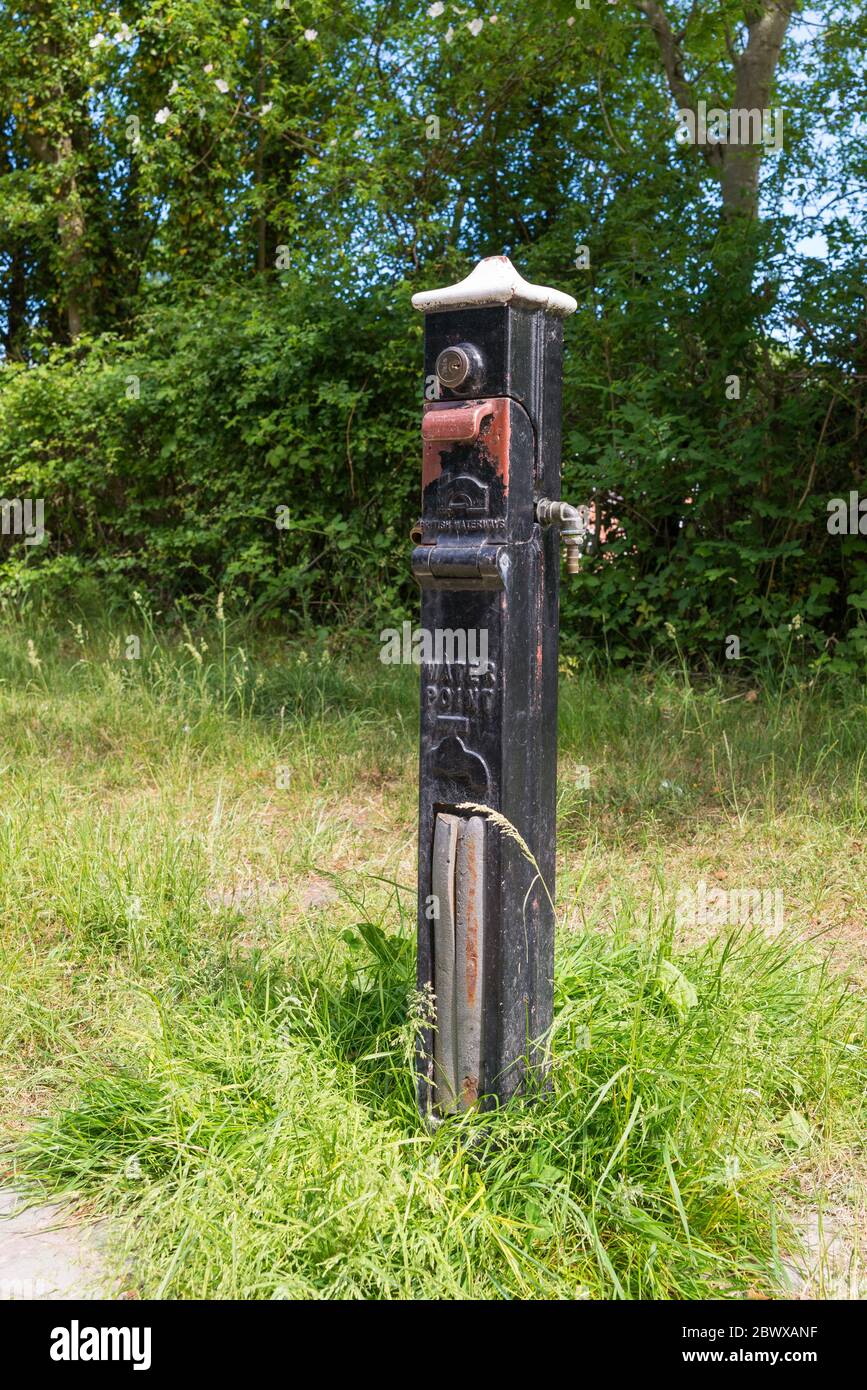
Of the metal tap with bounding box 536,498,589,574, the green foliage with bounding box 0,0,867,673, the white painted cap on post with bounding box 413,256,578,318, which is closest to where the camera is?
the white painted cap on post with bounding box 413,256,578,318

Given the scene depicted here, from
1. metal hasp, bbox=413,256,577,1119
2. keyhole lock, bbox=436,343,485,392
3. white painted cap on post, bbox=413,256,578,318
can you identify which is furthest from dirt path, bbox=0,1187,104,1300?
white painted cap on post, bbox=413,256,578,318

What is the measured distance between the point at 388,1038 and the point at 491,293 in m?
1.55

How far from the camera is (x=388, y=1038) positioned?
2.54 metres

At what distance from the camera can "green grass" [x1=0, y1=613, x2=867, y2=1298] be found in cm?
202

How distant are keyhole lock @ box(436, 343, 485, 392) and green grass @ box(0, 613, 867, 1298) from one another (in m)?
1.26

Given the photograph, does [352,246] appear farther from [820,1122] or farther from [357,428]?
[820,1122]

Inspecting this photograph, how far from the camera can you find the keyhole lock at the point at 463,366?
2184mm

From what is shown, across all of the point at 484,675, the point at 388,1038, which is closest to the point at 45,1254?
the point at 388,1038

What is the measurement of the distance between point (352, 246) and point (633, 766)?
509 centimetres

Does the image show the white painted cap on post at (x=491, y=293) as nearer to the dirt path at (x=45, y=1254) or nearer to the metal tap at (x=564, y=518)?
the metal tap at (x=564, y=518)

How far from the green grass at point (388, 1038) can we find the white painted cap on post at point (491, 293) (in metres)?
1.39

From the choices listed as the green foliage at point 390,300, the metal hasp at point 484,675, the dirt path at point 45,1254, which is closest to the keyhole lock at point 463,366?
the metal hasp at point 484,675

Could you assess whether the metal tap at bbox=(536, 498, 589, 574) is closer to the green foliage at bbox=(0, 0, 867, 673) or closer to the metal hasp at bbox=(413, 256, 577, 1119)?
the metal hasp at bbox=(413, 256, 577, 1119)

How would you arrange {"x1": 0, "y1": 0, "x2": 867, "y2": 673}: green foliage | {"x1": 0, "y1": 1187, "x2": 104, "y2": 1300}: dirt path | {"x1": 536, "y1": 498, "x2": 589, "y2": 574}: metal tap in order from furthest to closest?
Result: {"x1": 0, "y1": 0, "x2": 867, "y2": 673}: green foliage < {"x1": 536, "y1": 498, "x2": 589, "y2": 574}: metal tap < {"x1": 0, "y1": 1187, "x2": 104, "y2": 1300}: dirt path
